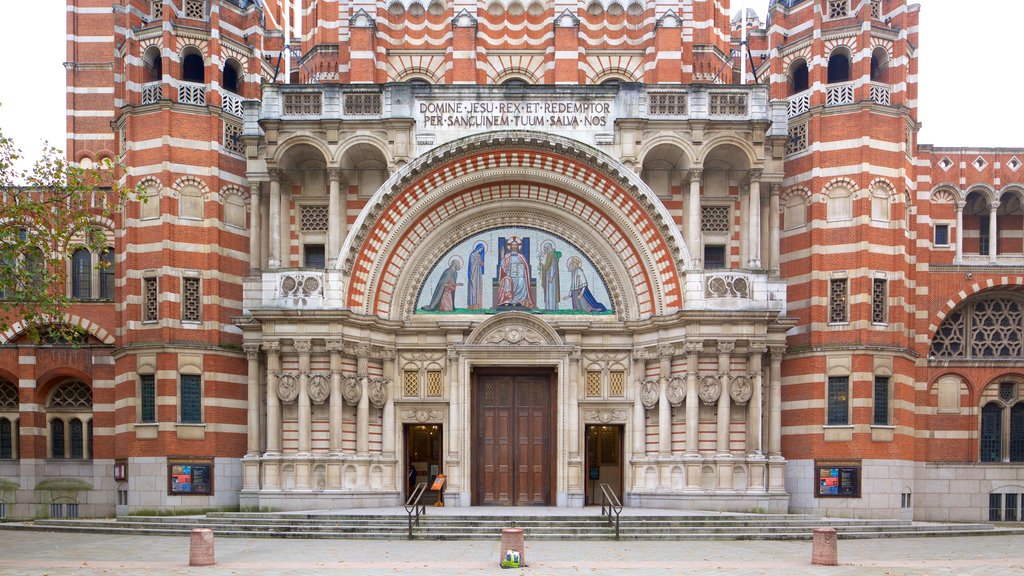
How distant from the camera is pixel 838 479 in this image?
95.9ft

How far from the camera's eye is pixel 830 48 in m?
31.2

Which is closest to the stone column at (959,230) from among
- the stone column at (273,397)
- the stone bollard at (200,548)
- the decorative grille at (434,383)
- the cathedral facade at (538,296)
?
the cathedral facade at (538,296)

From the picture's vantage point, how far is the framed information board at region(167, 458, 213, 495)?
2931 centimetres

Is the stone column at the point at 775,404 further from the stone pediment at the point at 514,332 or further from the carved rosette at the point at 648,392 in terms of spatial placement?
the stone pediment at the point at 514,332

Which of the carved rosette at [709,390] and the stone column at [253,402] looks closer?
the carved rosette at [709,390]

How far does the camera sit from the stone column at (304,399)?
95.3 ft

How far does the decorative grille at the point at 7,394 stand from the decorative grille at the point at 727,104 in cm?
2426

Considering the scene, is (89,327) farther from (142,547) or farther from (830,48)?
(830,48)

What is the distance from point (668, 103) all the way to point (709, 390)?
8636 mm

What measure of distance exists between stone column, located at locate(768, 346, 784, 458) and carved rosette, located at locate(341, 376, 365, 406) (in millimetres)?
12119

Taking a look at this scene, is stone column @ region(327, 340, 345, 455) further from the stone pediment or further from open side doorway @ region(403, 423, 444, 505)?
the stone pediment

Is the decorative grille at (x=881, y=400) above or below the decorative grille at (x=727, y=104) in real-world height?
below

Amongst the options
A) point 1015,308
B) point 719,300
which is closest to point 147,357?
point 719,300

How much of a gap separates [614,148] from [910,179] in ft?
31.6
